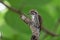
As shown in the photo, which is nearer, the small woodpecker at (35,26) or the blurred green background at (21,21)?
the small woodpecker at (35,26)

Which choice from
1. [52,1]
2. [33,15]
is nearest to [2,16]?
[52,1]

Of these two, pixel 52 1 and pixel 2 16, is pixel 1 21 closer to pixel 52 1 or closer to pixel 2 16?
pixel 2 16

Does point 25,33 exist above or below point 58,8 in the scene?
below

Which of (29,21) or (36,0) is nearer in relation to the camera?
(29,21)

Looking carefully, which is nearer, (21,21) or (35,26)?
(35,26)

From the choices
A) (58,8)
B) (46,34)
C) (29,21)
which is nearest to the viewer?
(29,21)

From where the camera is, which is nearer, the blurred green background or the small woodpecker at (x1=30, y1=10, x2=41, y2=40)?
the small woodpecker at (x1=30, y1=10, x2=41, y2=40)

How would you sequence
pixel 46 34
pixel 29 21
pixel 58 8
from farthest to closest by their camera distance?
pixel 58 8 → pixel 46 34 → pixel 29 21
